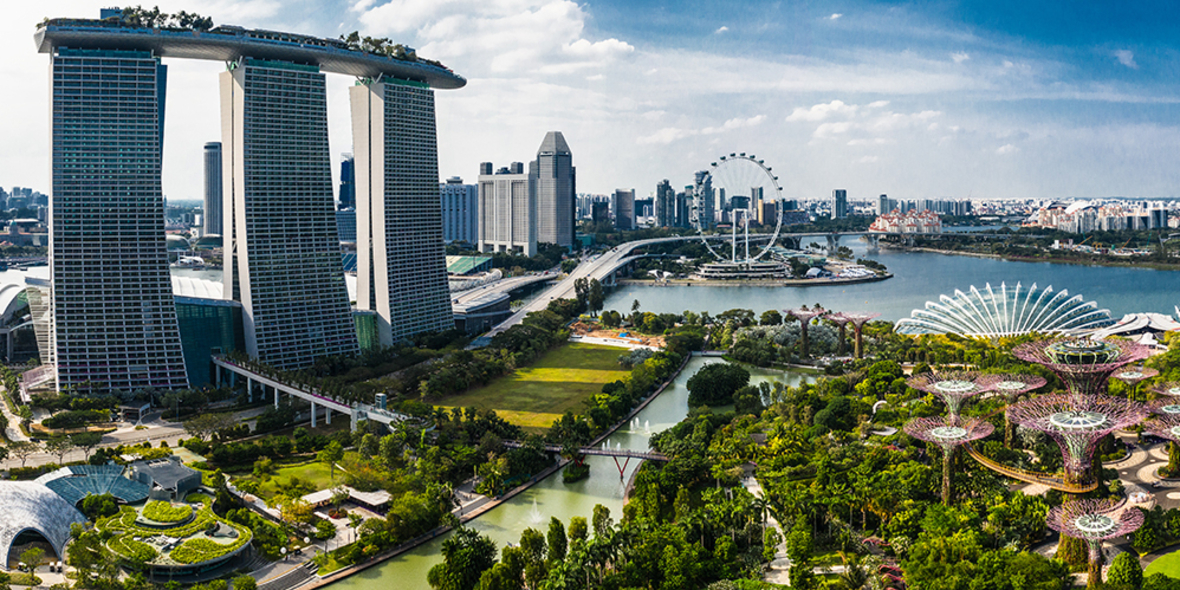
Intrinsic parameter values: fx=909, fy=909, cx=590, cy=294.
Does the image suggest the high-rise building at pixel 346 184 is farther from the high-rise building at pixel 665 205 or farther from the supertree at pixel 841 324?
the supertree at pixel 841 324

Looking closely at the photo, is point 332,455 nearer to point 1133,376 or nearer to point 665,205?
point 1133,376

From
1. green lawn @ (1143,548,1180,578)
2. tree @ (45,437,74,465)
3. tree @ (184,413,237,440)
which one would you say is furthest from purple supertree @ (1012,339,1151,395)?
tree @ (45,437,74,465)

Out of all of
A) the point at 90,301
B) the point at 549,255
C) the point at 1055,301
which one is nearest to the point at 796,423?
the point at 1055,301

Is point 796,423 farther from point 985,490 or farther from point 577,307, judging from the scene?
point 577,307

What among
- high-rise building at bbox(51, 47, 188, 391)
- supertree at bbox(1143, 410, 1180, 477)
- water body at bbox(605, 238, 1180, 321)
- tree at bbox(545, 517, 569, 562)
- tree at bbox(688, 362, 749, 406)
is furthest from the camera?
water body at bbox(605, 238, 1180, 321)

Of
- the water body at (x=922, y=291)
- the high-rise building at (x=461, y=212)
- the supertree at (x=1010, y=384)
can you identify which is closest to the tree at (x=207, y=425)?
the supertree at (x=1010, y=384)

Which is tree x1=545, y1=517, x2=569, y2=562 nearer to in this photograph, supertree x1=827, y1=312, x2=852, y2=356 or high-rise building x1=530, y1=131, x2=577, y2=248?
supertree x1=827, y1=312, x2=852, y2=356
